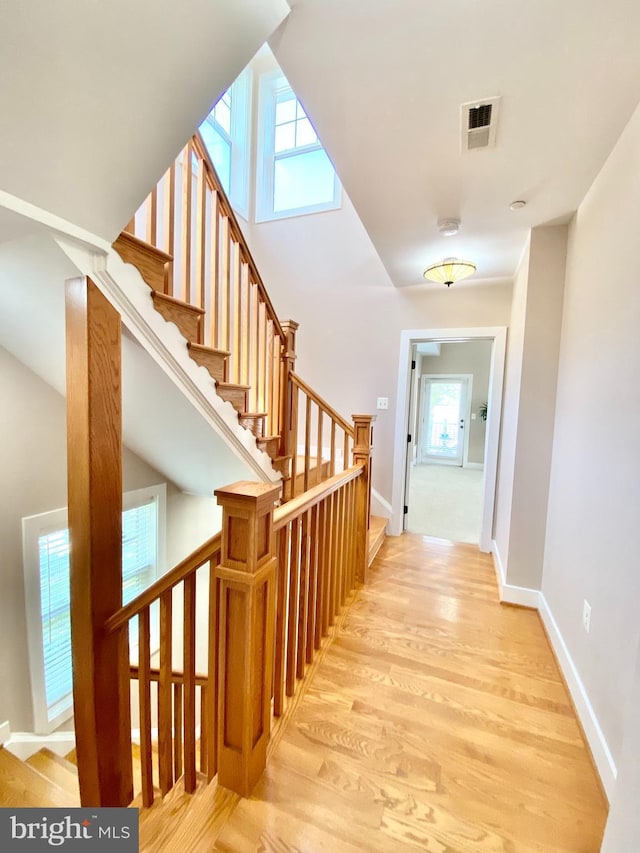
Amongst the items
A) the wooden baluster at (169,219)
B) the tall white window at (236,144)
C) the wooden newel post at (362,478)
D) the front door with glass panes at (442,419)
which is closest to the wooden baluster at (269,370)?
the wooden newel post at (362,478)

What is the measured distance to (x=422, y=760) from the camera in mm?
1252

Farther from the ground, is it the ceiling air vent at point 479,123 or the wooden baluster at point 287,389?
the ceiling air vent at point 479,123

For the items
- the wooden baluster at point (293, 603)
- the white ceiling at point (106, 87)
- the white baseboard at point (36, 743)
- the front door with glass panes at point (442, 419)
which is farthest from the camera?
the front door with glass panes at point (442, 419)

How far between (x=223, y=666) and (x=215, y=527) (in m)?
→ 2.32

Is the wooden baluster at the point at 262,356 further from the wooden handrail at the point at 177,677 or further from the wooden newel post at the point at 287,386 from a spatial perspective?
the wooden handrail at the point at 177,677

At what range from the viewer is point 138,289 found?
1382mm

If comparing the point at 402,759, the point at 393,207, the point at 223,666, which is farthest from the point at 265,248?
the point at 402,759

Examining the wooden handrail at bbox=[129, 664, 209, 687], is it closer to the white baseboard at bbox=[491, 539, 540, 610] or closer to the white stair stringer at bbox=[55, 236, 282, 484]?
the white stair stringer at bbox=[55, 236, 282, 484]

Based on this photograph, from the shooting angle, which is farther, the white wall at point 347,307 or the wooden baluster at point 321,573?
the white wall at point 347,307

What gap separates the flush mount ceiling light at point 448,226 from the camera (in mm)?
2112

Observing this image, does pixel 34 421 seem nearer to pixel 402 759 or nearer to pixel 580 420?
pixel 402 759

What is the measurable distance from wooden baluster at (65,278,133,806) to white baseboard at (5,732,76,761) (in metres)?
1.20

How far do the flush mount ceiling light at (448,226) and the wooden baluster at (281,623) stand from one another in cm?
206

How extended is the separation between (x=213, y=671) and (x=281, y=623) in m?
0.32
